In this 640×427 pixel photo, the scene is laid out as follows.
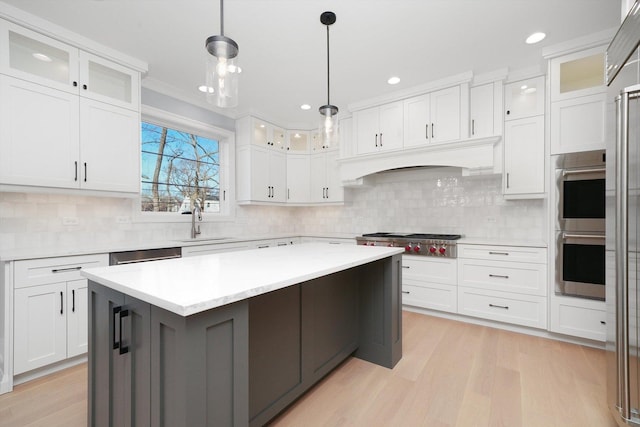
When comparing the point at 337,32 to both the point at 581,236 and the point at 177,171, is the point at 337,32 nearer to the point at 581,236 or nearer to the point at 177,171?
the point at 177,171

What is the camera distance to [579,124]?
2.59 meters

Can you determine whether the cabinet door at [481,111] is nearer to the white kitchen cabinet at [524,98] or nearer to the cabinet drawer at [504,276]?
the white kitchen cabinet at [524,98]

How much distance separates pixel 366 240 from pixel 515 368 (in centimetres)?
200

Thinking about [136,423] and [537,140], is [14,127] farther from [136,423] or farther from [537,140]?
[537,140]

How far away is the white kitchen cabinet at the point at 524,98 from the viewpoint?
2988 millimetres

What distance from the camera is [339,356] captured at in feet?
7.02

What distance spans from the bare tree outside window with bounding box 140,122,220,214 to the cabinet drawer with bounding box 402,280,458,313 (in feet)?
9.11

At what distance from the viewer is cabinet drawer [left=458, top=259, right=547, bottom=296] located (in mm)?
2797

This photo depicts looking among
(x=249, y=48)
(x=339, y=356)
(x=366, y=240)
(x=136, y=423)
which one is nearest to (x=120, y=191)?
(x=249, y=48)

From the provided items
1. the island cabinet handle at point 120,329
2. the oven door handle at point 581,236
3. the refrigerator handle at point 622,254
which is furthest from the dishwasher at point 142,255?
the oven door handle at point 581,236

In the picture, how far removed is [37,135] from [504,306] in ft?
14.3

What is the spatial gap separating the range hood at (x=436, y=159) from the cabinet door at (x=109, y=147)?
8.24 ft

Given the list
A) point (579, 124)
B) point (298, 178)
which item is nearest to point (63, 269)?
point (298, 178)

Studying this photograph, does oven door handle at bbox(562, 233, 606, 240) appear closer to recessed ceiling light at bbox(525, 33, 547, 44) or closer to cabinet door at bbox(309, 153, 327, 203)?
recessed ceiling light at bbox(525, 33, 547, 44)
